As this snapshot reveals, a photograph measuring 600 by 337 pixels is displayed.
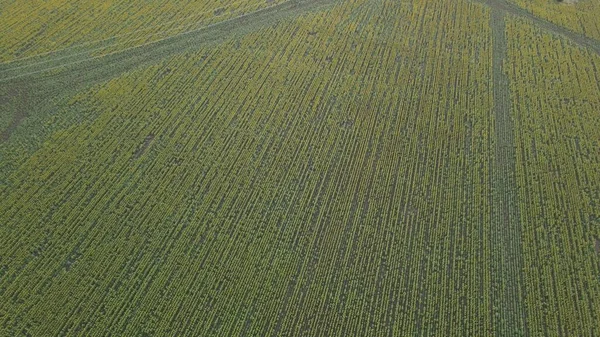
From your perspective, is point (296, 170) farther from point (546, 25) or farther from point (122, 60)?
point (546, 25)

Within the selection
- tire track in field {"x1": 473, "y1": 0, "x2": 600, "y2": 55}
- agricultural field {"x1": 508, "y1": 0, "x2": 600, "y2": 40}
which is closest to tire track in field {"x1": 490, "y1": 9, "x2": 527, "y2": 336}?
tire track in field {"x1": 473, "y1": 0, "x2": 600, "y2": 55}

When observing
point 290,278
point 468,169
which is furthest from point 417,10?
point 290,278

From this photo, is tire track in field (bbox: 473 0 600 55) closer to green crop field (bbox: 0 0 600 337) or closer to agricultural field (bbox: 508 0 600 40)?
green crop field (bbox: 0 0 600 337)

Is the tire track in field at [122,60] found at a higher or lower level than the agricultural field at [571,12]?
higher

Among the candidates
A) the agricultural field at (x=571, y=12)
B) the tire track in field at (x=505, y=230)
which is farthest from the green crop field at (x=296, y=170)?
the agricultural field at (x=571, y=12)

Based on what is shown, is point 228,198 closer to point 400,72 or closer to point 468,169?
point 468,169

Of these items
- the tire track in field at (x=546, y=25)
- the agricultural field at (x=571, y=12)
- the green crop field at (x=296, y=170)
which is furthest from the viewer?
the agricultural field at (x=571, y=12)

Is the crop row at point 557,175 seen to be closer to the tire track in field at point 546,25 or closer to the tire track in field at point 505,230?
the tire track in field at point 505,230
